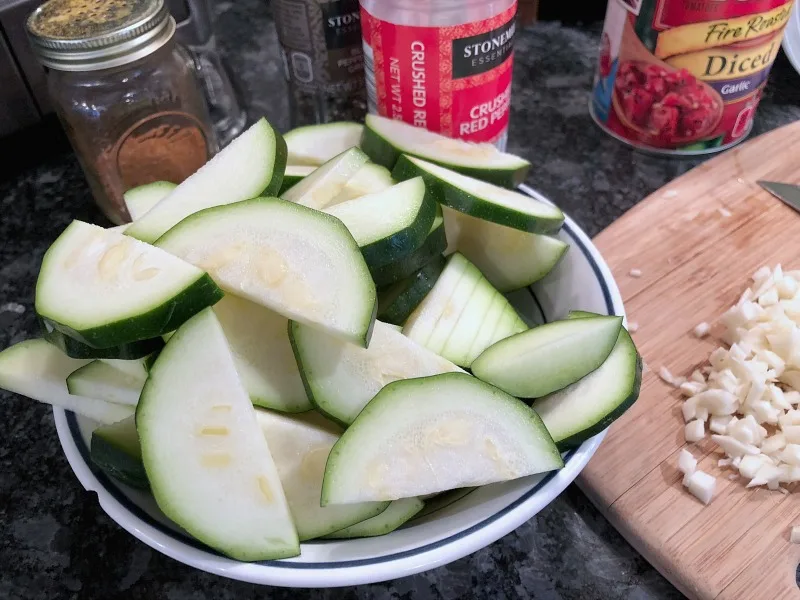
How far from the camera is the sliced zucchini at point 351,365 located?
641 mm

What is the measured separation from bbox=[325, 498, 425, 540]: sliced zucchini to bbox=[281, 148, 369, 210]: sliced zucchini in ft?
1.13

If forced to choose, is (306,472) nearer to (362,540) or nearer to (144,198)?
(362,540)

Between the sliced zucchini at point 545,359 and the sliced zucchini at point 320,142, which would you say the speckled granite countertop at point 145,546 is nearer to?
the sliced zucchini at point 545,359

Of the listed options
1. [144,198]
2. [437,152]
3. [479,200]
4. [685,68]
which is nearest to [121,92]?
[144,198]

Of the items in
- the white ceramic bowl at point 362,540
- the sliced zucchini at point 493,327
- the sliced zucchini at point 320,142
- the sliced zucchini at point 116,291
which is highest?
the sliced zucchini at point 116,291

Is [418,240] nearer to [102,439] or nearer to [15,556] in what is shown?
[102,439]

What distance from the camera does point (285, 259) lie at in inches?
25.6

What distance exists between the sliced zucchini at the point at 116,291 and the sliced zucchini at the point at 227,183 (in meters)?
0.07

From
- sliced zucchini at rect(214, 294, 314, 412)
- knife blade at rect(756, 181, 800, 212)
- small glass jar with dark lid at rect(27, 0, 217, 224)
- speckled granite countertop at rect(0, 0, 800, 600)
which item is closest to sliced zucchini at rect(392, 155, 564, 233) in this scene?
sliced zucchini at rect(214, 294, 314, 412)

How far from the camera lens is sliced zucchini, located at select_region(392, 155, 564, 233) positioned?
0.78 meters

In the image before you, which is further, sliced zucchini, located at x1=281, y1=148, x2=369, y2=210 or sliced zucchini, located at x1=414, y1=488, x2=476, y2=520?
sliced zucchini, located at x1=281, y1=148, x2=369, y2=210

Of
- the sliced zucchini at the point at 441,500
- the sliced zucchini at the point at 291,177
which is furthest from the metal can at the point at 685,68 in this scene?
the sliced zucchini at the point at 441,500

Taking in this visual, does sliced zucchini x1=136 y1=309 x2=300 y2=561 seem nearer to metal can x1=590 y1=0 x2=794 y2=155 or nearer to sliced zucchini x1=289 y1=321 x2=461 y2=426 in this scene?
sliced zucchini x1=289 y1=321 x2=461 y2=426

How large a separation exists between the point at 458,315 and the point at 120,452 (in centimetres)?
37
